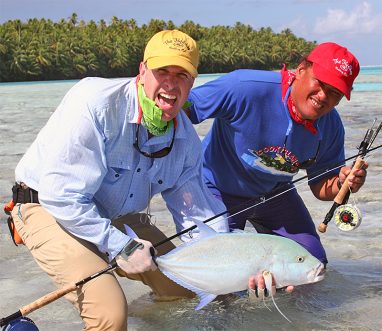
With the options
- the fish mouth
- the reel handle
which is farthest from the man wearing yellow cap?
the reel handle

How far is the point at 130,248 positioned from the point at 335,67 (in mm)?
1615

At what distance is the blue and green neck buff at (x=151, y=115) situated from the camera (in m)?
2.99

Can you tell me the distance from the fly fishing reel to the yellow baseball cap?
1.62 m

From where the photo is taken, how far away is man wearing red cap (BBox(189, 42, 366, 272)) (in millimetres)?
3674

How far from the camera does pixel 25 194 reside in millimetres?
3205

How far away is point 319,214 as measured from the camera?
5.88m

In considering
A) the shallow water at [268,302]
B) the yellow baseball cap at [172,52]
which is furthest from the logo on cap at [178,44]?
the shallow water at [268,302]

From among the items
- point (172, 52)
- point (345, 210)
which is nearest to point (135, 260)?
point (172, 52)

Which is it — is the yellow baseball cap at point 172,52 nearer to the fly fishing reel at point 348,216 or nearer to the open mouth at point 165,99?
the open mouth at point 165,99

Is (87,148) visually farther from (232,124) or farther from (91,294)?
(232,124)

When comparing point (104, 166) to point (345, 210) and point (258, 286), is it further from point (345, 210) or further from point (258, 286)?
point (345, 210)

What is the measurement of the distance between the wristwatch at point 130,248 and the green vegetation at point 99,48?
151 ft

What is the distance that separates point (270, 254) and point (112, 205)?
0.90 metres

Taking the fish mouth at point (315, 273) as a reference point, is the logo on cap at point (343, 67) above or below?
above
